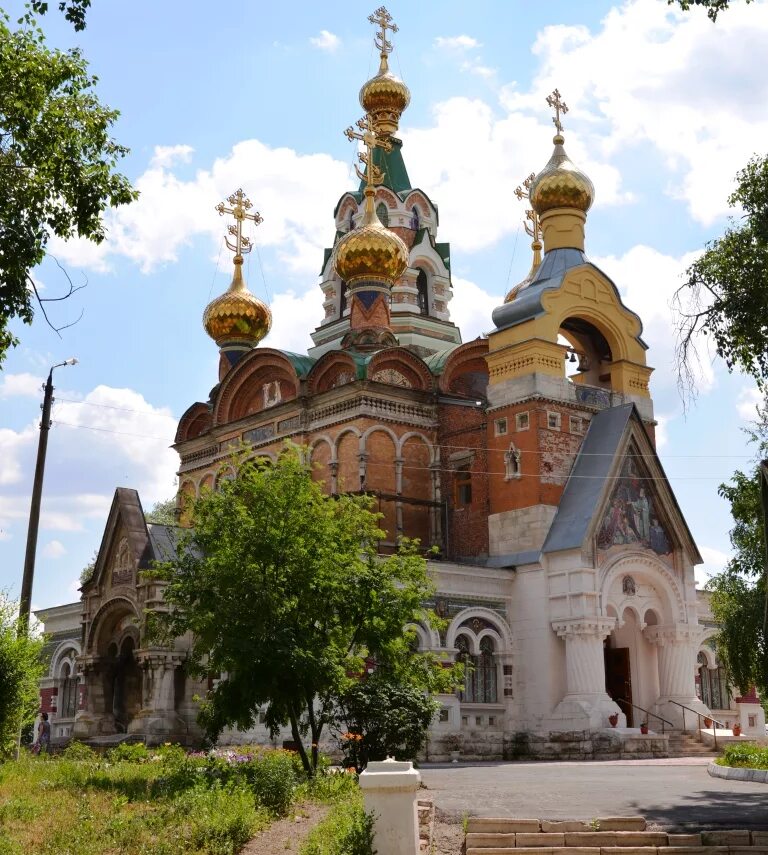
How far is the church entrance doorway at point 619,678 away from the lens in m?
23.5

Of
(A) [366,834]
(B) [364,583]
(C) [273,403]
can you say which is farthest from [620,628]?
(A) [366,834]

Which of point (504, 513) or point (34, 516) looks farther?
point (504, 513)

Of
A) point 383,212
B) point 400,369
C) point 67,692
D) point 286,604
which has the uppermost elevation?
point 383,212

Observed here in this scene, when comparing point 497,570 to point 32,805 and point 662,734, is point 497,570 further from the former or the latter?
point 32,805

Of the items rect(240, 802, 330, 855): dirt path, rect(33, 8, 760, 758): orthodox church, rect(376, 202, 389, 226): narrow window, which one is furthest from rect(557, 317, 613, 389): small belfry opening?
rect(240, 802, 330, 855): dirt path

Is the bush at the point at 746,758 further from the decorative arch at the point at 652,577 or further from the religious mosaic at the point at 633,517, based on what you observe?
the religious mosaic at the point at 633,517

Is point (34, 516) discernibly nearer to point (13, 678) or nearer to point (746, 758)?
point (13, 678)

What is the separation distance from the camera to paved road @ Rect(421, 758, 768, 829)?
10.0 m

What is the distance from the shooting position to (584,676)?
21.5 meters

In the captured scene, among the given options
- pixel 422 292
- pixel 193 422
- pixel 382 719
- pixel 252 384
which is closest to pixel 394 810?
pixel 382 719

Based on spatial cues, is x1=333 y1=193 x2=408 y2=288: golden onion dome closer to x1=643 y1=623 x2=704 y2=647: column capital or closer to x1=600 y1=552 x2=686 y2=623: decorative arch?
x1=600 y1=552 x2=686 y2=623: decorative arch

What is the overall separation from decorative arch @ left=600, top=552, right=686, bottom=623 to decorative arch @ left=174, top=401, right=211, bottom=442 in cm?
1176

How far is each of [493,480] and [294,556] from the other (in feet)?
36.8

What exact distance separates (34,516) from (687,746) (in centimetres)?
1293
